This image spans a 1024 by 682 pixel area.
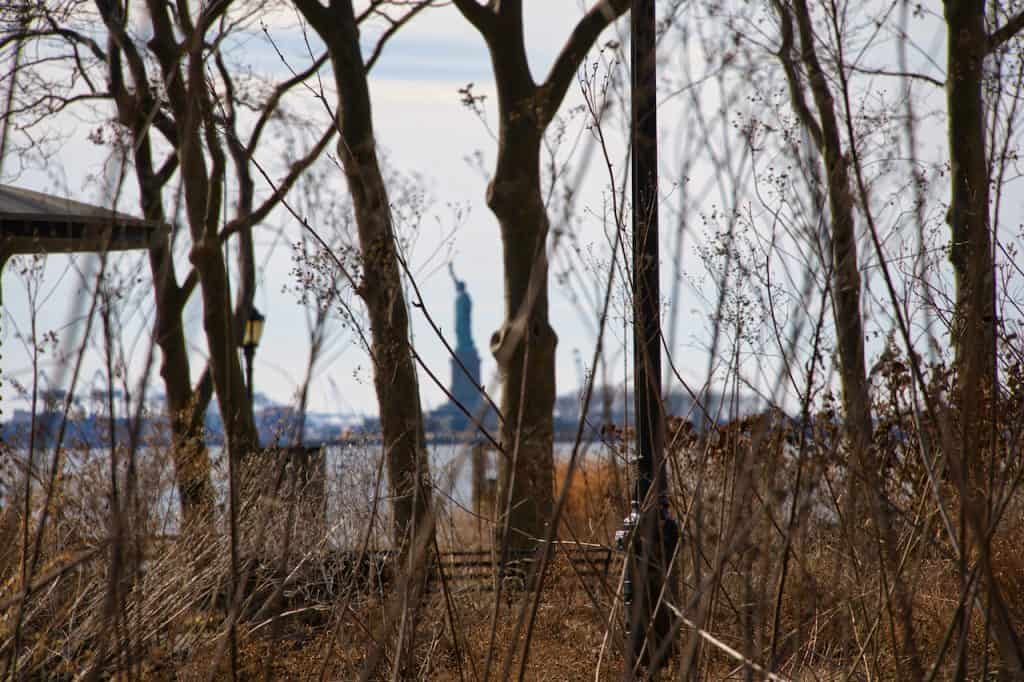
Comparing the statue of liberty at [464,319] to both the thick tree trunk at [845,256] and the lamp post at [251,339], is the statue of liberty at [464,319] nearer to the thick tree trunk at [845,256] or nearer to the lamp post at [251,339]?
the lamp post at [251,339]

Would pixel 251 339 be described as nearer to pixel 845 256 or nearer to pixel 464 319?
pixel 845 256

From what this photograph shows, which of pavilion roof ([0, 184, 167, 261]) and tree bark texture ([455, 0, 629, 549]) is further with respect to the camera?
tree bark texture ([455, 0, 629, 549])

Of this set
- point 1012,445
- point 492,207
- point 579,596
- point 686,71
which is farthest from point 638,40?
point 492,207

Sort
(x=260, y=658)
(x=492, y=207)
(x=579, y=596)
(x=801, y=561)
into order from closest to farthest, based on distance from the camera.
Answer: (x=801, y=561), (x=260, y=658), (x=579, y=596), (x=492, y=207)

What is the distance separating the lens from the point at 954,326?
3379mm

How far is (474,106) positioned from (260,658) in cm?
249

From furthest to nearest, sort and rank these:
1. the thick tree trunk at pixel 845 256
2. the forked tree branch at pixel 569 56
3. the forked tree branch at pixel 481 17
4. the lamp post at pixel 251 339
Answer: the lamp post at pixel 251 339, the forked tree branch at pixel 481 17, the forked tree branch at pixel 569 56, the thick tree trunk at pixel 845 256

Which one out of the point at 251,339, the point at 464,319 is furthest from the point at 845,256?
the point at 464,319

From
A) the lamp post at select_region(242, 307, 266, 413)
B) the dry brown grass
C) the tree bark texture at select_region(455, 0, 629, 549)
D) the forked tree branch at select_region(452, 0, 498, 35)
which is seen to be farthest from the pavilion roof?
the lamp post at select_region(242, 307, 266, 413)

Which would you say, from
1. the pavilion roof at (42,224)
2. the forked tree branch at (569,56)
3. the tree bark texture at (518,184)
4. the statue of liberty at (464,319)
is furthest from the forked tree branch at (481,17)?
the statue of liberty at (464,319)

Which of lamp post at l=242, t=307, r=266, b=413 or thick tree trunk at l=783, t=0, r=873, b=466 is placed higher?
lamp post at l=242, t=307, r=266, b=413

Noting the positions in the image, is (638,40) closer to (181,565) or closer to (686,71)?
(686,71)

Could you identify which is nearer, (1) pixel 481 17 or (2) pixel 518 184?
(2) pixel 518 184

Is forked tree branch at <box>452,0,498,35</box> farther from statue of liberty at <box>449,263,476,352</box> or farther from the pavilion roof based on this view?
statue of liberty at <box>449,263,476,352</box>
